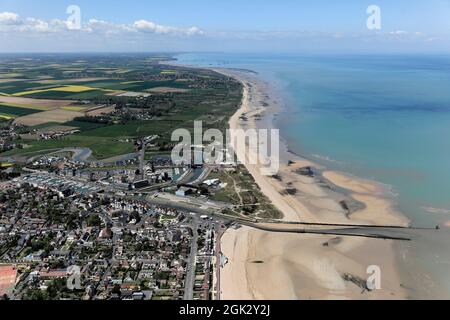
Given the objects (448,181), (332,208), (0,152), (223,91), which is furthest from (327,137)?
(223,91)

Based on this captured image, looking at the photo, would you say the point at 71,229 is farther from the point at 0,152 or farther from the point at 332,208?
the point at 0,152

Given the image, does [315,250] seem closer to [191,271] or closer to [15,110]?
[191,271]

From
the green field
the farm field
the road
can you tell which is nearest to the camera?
the road

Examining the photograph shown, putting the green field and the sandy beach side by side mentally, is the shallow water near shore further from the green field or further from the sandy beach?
the green field

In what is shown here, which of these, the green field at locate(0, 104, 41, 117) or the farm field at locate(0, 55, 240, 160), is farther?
the green field at locate(0, 104, 41, 117)

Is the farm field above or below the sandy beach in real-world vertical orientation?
above

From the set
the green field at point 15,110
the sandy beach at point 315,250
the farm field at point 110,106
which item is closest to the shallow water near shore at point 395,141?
the sandy beach at point 315,250

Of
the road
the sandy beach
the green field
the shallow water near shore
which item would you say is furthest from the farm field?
the road
